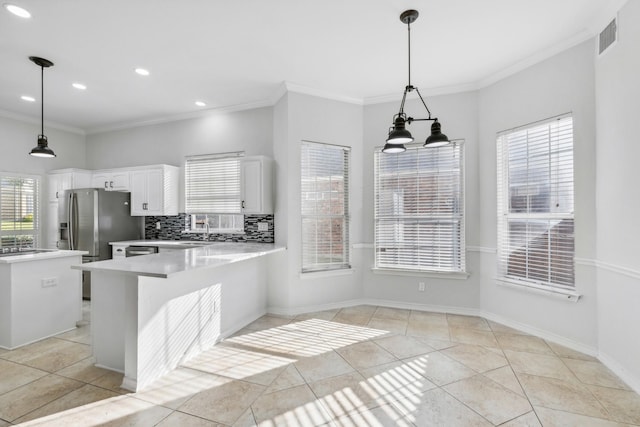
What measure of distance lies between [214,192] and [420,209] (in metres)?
3.14

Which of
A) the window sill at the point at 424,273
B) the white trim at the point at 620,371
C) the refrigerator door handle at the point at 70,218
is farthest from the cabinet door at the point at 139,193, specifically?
the white trim at the point at 620,371

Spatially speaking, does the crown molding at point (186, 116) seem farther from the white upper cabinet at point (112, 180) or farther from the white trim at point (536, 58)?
the white trim at point (536, 58)

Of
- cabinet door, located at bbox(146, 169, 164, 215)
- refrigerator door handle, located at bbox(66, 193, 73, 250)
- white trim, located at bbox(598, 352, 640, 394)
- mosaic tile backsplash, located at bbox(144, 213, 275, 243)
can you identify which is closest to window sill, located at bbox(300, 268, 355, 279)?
mosaic tile backsplash, located at bbox(144, 213, 275, 243)

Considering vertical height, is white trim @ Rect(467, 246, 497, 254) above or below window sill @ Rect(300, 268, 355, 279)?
above

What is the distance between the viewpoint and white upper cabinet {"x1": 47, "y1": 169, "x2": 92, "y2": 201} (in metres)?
5.18

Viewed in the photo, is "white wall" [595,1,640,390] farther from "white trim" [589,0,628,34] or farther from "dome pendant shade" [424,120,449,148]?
"dome pendant shade" [424,120,449,148]

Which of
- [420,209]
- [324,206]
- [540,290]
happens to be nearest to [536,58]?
[420,209]

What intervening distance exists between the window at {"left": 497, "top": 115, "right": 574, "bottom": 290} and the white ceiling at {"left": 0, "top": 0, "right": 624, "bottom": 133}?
33.6 inches

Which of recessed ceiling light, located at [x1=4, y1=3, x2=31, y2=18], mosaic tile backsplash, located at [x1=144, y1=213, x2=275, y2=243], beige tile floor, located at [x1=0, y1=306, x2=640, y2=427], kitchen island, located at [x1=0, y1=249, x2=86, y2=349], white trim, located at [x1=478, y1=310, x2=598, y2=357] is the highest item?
recessed ceiling light, located at [x1=4, y1=3, x2=31, y2=18]

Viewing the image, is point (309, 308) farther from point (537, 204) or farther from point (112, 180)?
point (112, 180)

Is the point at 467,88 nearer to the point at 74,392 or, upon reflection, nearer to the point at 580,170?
the point at 580,170

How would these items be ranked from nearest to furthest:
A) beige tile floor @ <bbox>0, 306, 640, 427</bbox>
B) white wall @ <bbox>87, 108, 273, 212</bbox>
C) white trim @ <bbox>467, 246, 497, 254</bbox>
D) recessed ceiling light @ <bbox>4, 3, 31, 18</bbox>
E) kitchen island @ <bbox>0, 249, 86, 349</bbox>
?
1. beige tile floor @ <bbox>0, 306, 640, 427</bbox>
2. recessed ceiling light @ <bbox>4, 3, 31, 18</bbox>
3. kitchen island @ <bbox>0, 249, 86, 349</bbox>
4. white trim @ <bbox>467, 246, 497, 254</bbox>
5. white wall @ <bbox>87, 108, 273, 212</bbox>

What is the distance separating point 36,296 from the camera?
3.20m

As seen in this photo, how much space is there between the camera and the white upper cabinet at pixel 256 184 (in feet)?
13.2
